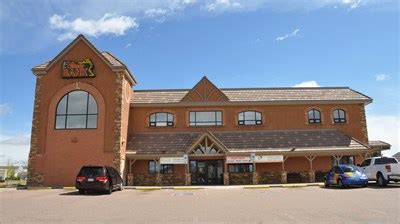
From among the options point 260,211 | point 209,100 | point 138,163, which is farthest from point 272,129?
point 260,211

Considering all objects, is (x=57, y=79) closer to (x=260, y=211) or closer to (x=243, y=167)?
(x=243, y=167)

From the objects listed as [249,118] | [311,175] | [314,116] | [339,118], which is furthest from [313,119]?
[311,175]

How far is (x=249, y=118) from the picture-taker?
3153 cm

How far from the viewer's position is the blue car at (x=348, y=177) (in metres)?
19.7

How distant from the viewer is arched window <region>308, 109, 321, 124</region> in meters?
31.7

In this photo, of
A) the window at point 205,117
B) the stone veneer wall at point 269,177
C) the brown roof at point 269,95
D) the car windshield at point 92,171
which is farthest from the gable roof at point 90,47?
the stone veneer wall at point 269,177

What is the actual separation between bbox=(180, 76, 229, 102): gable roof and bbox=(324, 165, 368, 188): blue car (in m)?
13.0

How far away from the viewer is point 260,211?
1101 centimetres

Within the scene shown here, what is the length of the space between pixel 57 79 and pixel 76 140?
5370mm

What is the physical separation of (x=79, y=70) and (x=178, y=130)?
960 centimetres

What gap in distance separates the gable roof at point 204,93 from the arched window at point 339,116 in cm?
996

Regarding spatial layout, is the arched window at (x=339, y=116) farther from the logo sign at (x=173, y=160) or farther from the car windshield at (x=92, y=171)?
the car windshield at (x=92, y=171)

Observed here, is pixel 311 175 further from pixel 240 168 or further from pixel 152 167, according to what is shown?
pixel 152 167

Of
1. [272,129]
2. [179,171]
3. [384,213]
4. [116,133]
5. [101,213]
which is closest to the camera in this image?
[384,213]
